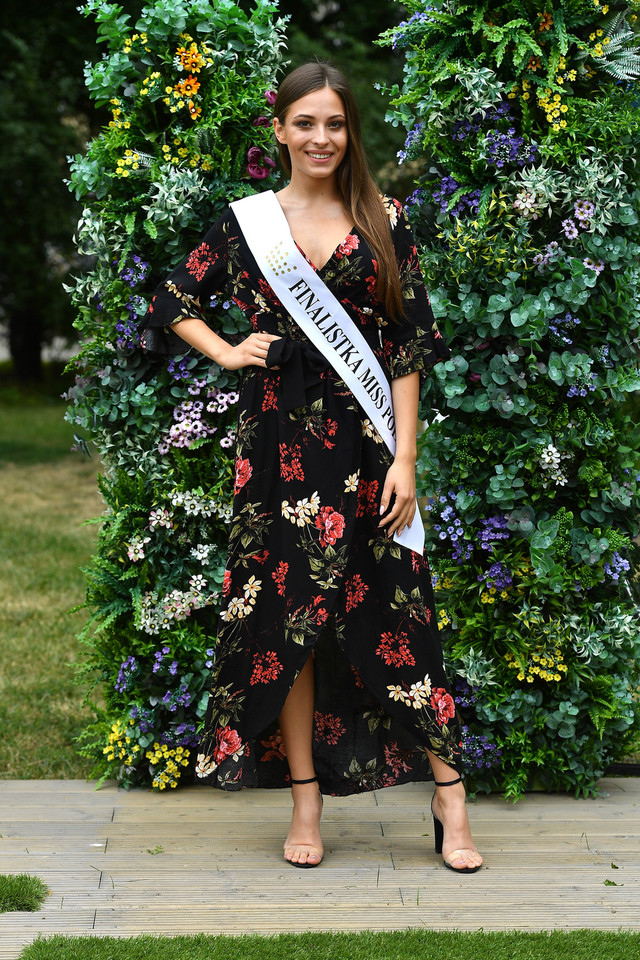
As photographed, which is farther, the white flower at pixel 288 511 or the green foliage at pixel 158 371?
the green foliage at pixel 158 371

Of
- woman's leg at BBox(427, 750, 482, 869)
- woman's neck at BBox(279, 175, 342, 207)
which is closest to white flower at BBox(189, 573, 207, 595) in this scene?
woman's leg at BBox(427, 750, 482, 869)

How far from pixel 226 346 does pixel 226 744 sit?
105 centimetres

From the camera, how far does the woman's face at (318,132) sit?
8.36 feet

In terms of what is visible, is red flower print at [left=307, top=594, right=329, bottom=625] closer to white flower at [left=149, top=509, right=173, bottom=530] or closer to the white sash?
the white sash

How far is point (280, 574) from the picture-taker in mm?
2695

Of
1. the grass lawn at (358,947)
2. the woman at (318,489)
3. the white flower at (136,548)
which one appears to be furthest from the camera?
the white flower at (136,548)

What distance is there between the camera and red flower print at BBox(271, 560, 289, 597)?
267cm

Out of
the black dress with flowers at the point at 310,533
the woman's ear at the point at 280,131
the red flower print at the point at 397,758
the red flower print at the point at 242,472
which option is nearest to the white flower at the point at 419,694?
the black dress with flowers at the point at 310,533

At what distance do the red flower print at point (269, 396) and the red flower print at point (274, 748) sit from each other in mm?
928

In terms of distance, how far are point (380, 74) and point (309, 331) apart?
32.5 feet

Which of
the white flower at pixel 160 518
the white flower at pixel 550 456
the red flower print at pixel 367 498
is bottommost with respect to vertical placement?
the white flower at pixel 160 518

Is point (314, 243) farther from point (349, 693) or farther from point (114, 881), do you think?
point (114, 881)

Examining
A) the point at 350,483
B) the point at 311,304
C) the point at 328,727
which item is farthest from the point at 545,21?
the point at 328,727

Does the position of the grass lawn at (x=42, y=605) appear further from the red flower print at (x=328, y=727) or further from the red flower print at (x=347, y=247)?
the red flower print at (x=347, y=247)
